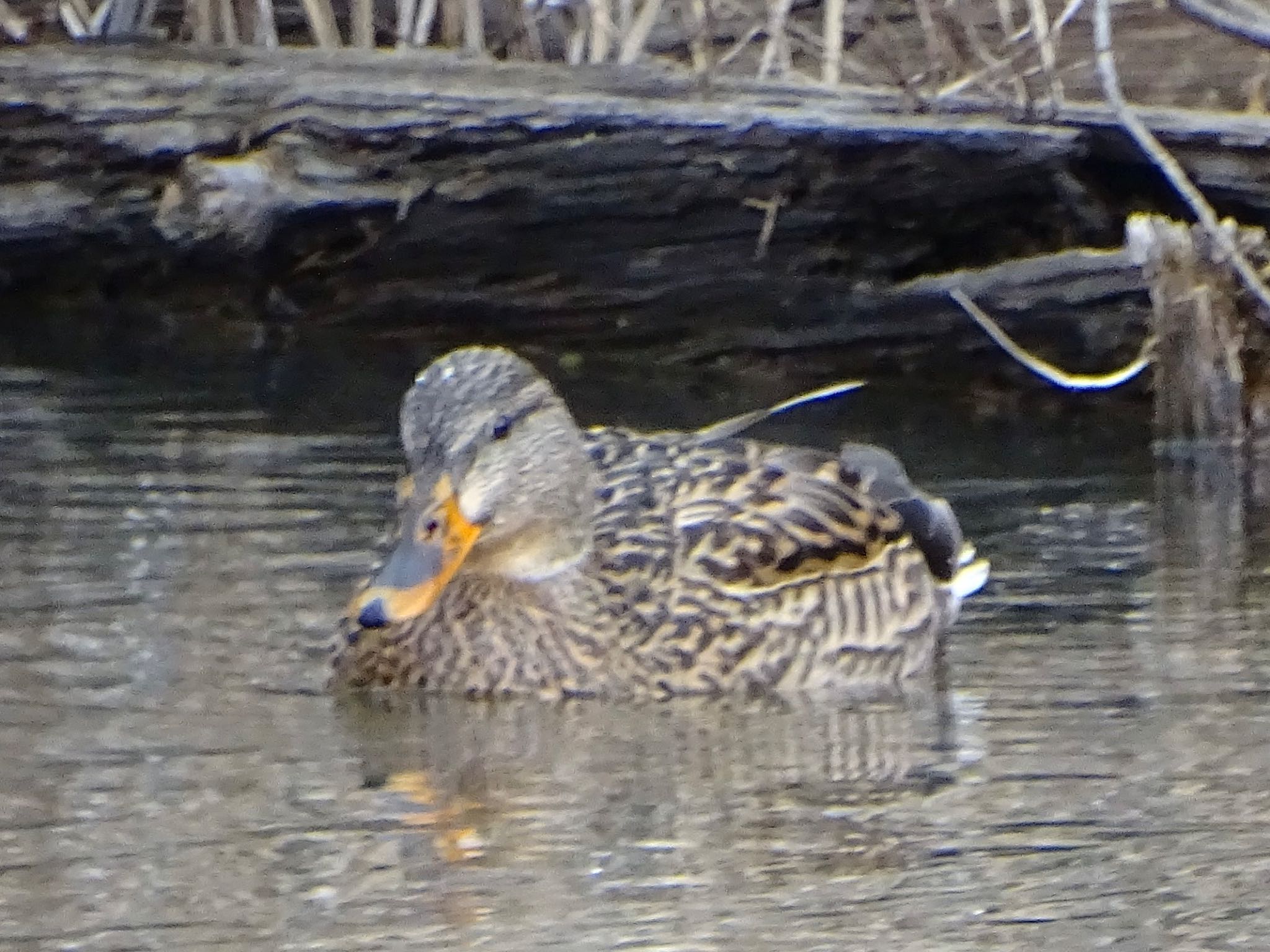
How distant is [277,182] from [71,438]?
142 cm

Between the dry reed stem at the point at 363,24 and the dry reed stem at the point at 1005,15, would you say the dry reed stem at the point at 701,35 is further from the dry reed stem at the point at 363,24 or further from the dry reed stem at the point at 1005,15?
the dry reed stem at the point at 363,24

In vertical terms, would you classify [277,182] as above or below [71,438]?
above

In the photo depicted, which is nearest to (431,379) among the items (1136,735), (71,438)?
(1136,735)

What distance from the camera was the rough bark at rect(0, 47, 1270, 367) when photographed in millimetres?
8641

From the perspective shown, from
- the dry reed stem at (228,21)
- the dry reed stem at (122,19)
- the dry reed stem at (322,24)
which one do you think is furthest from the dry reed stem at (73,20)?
the dry reed stem at (322,24)

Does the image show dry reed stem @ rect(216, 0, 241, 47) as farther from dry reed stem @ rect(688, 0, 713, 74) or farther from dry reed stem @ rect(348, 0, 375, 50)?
dry reed stem @ rect(688, 0, 713, 74)

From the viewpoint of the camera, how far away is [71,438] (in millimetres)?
8078

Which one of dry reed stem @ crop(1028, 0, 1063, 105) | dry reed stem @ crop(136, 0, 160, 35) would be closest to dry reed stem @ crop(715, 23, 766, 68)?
dry reed stem @ crop(1028, 0, 1063, 105)

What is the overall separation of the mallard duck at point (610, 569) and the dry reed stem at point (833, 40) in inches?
123

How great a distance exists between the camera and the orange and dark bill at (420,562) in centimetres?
529

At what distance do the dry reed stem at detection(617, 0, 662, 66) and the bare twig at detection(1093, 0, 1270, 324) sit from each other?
→ 1.82m

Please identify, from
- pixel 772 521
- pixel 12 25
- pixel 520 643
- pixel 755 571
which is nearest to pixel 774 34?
pixel 12 25

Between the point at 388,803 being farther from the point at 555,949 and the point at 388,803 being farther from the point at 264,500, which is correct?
the point at 264,500

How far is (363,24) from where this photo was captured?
9828 mm
